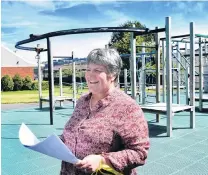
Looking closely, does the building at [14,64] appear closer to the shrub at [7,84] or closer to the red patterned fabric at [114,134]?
the shrub at [7,84]

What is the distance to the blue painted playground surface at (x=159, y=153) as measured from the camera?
3.45m

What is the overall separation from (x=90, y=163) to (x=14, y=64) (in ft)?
109

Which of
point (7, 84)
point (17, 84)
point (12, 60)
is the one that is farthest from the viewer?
point (12, 60)

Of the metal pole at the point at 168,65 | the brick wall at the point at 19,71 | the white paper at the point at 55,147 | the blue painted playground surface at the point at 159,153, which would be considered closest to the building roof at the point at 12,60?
the brick wall at the point at 19,71

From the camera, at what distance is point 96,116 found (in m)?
1.48

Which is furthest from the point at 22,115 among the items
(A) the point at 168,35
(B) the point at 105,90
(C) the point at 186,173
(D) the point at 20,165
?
(B) the point at 105,90

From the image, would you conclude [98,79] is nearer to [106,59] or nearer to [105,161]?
[106,59]

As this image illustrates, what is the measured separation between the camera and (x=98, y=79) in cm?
150

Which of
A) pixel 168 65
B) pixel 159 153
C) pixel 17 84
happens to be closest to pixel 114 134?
pixel 159 153

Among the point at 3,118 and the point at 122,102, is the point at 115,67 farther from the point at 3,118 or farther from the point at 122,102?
the point at 3,118

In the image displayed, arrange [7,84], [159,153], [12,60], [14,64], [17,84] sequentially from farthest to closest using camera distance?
[12,60] < [14,64] < [17,84] < [7,84] < [159,153]

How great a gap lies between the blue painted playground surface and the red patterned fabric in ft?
6.65

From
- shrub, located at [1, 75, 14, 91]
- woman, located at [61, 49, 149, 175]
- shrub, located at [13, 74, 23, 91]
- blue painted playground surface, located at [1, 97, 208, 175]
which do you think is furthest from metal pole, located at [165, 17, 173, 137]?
shrub, located at [13, 74, 23, 91]

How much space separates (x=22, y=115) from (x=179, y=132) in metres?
4.77
